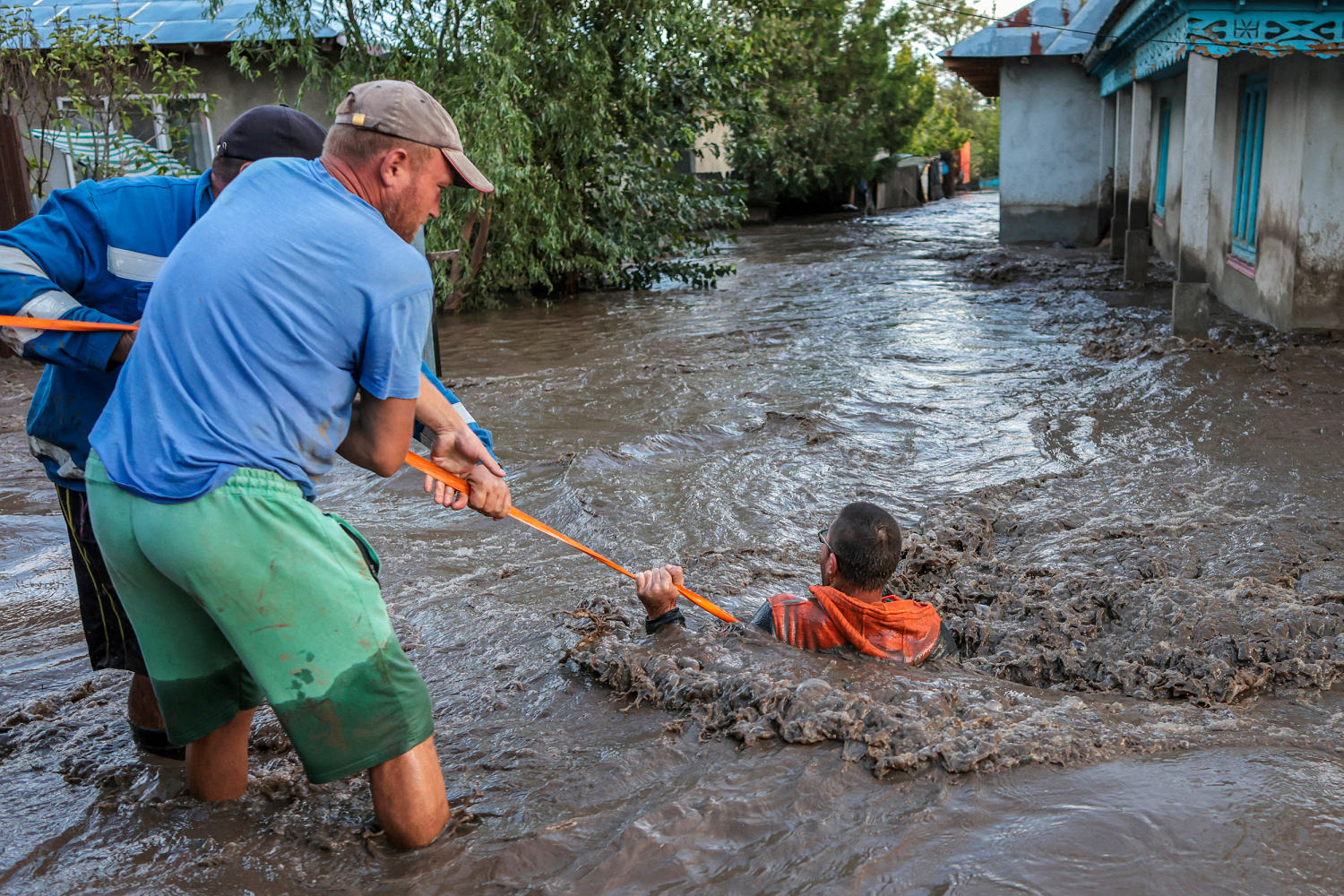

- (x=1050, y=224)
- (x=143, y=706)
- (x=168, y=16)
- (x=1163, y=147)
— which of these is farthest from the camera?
(x=1050, y=224)

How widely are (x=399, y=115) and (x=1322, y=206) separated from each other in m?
8.94

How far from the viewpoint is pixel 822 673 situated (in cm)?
335

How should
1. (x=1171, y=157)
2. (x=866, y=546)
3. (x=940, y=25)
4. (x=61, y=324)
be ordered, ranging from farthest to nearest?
(x=940, y=25) → (x=1171, y=157) → (x=866, y=546) → (x=61, y=324)

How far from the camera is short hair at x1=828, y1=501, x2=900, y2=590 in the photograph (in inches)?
136

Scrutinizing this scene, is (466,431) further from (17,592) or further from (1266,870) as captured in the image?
(17,592)

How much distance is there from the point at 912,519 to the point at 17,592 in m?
4.02

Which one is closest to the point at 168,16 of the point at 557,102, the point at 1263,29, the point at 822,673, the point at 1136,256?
the point at 557,102

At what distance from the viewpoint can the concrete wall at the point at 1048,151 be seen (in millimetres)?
18094

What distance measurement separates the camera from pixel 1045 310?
11.8 m

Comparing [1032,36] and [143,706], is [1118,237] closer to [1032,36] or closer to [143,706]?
[1032,36]

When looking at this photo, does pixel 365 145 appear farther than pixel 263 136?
No

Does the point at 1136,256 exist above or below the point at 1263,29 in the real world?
below

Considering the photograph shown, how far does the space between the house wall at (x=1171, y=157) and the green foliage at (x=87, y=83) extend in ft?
37.6

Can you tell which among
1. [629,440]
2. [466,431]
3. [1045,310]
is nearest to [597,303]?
[1045,310]
